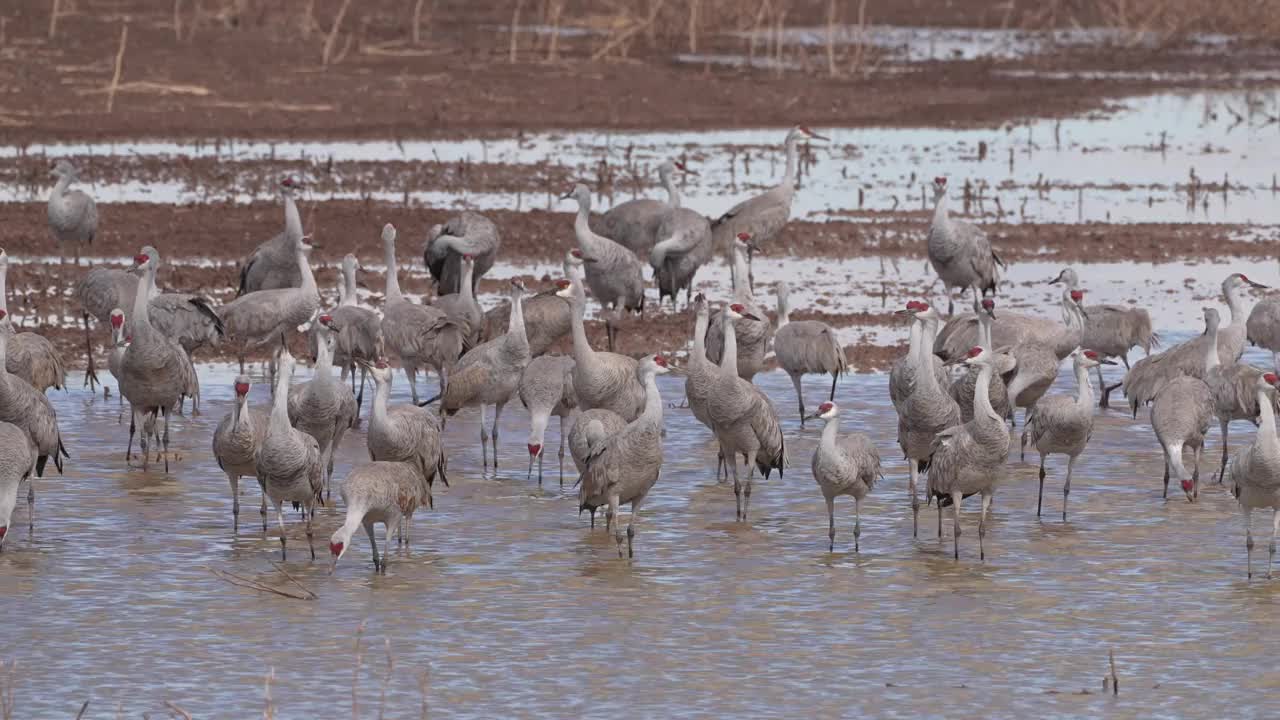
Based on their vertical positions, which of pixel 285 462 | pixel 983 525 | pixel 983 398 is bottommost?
pixel 983 525

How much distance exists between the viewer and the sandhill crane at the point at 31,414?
12102mm

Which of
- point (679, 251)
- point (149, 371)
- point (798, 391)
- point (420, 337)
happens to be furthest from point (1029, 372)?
point (149, 371)

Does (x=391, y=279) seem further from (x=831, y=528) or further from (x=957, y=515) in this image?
(x=957, y=515)

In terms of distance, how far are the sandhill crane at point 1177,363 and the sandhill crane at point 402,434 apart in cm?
486

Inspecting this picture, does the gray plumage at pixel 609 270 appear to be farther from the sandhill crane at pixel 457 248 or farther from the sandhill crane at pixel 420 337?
the sandhill crane at pixel 420 337

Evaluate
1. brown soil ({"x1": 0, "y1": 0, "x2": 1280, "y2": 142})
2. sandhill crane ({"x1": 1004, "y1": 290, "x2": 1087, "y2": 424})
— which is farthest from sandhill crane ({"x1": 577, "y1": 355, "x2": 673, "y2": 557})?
brown soil ({"x1": 0, "y1": 0, "x2": 1280, "y2": 142})

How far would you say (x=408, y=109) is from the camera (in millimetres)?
31344

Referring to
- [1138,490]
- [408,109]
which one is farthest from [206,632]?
[408,109]

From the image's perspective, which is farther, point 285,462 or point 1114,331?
point 1114,331

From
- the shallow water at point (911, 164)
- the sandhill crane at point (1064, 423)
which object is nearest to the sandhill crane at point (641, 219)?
the shallow water at point (911, 164)

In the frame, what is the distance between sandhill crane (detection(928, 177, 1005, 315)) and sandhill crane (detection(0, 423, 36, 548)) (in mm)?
9589

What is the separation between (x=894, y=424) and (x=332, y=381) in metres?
4.42

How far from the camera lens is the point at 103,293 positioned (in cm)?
1619

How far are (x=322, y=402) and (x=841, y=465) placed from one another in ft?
10.3
